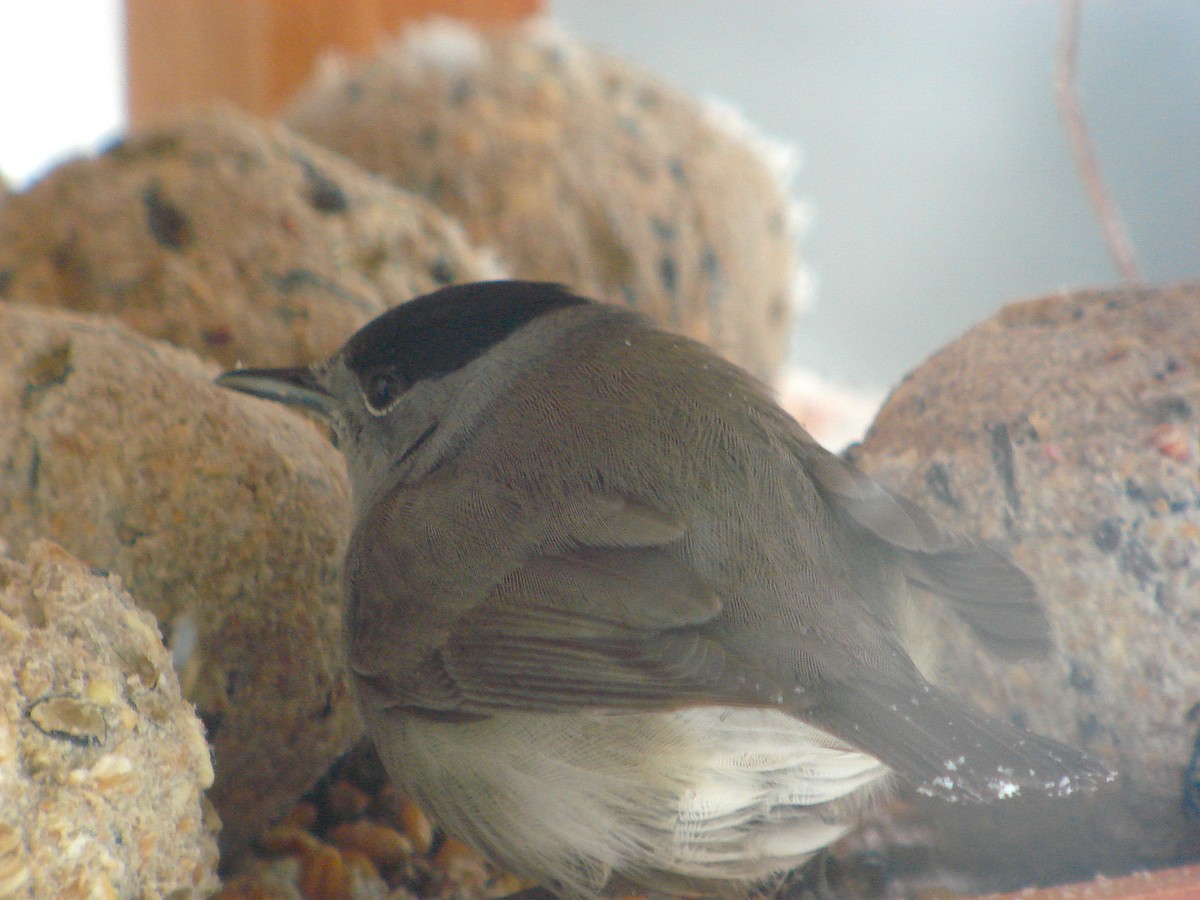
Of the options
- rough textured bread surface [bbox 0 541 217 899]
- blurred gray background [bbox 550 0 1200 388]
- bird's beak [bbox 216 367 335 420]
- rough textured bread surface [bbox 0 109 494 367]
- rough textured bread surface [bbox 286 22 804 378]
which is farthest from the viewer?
rough textured bread surface [bbox 286 22 804 378]

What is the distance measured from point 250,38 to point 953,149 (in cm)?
264

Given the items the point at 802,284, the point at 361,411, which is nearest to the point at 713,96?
the point at 802,284

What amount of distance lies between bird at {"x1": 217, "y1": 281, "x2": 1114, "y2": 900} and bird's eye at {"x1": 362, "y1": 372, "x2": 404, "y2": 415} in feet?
0.39

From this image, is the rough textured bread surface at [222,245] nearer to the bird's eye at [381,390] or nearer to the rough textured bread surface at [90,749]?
the bird's eye at [381,390]

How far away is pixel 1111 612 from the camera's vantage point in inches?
58.7

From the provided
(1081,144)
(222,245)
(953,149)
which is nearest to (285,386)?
(222,245)

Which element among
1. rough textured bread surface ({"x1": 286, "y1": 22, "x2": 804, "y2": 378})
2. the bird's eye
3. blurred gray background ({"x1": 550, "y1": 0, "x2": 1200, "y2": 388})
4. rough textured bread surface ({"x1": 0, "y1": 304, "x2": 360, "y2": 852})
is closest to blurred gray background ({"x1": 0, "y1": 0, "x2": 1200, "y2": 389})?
blurred gray background ({"x1": 550, "y1": 0, "x2": 1200, "y2": 388})

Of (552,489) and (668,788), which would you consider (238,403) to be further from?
(668,788)

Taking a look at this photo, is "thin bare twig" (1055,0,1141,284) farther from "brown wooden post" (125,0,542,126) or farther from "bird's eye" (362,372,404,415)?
"brown wooden post" (125,0,542,126)

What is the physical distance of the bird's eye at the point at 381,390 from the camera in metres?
1.71

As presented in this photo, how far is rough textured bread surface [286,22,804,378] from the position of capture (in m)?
3.09

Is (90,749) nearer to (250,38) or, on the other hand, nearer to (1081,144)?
(1081,144)

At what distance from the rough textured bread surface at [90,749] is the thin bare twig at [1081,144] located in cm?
176

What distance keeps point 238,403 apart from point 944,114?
1906 mm
